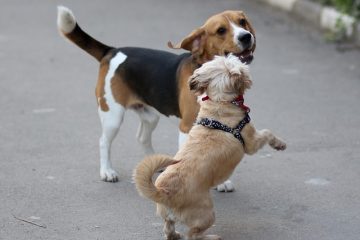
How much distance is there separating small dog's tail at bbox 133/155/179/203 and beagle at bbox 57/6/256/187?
1201 mm

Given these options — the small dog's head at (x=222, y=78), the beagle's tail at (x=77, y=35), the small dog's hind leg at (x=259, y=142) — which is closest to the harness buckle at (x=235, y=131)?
the small dog's hind leg at (x=259, y=142)

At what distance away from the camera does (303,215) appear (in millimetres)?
5844

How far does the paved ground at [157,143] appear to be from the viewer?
5.79 metres

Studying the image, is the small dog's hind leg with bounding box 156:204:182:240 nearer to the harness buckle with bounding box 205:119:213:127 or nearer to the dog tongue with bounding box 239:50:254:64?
the harness buckle with bounding box 205:119:213:127

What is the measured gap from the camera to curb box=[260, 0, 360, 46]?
1094cm

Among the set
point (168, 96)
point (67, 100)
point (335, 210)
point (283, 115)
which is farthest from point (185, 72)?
point (67, 100)

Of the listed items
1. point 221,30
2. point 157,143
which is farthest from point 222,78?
point 157,143

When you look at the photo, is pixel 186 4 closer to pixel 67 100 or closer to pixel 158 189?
pixel 67 100

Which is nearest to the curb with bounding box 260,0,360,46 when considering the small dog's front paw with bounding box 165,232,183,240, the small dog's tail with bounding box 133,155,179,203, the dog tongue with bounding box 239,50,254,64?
the dog tongue with bounding box 239,50,254,64

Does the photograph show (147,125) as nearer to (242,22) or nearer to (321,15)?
(242,22)

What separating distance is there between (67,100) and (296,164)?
314 cm

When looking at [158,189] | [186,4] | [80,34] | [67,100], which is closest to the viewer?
[158,189]

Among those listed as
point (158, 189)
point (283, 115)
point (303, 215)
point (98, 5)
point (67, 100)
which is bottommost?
point (98, 5)

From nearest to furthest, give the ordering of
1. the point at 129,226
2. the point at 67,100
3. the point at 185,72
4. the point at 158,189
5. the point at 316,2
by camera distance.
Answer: the point at 158,189
the point at 129,226
the point at 185,72
the point at 67,100
the point at 316,2
